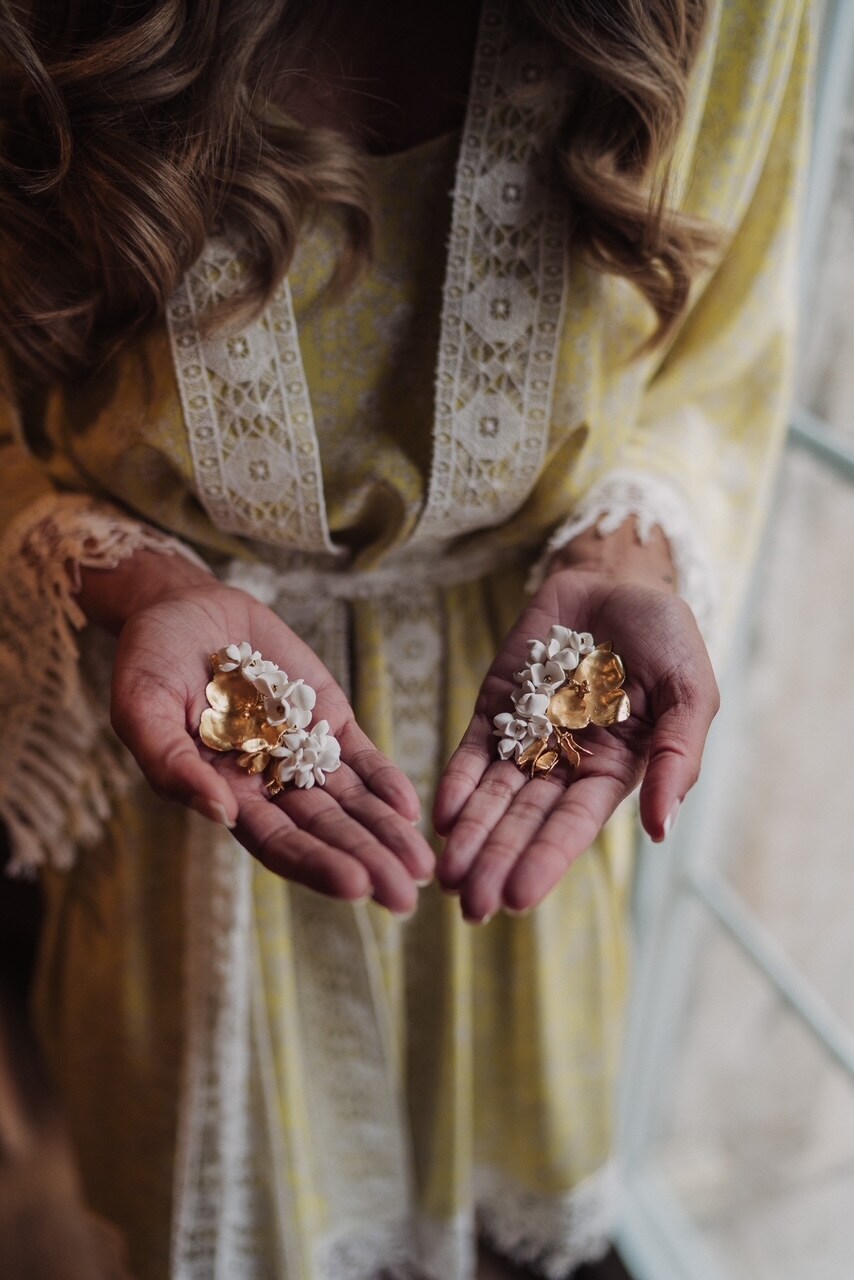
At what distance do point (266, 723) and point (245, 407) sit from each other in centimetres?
18

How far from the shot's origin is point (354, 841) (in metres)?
0.45

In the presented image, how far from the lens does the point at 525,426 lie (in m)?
0.59

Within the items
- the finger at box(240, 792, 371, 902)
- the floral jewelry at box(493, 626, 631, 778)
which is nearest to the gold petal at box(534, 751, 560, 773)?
the floral jewelry at box(493, 626, 631, 778)

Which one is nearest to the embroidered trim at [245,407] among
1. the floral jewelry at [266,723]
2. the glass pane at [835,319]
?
the floral jewelry at [266,723]

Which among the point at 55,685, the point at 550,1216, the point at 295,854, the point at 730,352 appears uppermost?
the point at 730,352

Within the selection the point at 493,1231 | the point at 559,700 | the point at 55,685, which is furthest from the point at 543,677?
the point at 493,1231

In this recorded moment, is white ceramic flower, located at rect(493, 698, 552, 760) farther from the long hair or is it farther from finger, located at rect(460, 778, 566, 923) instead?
the long hair

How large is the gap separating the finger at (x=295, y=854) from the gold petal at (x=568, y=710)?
5.1 inches

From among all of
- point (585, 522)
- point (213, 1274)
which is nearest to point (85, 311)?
point (585, 522)

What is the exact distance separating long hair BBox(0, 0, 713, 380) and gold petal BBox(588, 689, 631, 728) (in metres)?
0.23

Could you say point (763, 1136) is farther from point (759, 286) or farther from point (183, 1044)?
point (759, 286)

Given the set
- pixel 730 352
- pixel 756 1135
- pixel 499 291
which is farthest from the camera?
pixel 756 1135

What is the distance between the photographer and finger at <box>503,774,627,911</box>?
0.44 metres

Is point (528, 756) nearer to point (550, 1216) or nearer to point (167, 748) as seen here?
point (167, 748)
